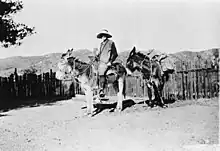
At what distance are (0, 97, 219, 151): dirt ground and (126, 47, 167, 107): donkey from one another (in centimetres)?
104

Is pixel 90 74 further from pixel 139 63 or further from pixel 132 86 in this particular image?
pixel 132 86

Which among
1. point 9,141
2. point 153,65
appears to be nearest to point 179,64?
point 153,65

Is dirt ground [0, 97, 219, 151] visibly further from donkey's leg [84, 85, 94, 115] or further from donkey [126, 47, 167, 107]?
donkey [126, 47, 167, 107]

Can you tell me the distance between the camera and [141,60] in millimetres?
13578

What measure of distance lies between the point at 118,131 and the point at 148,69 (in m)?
4.79

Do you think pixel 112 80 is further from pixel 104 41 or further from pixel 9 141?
pixel 9 141

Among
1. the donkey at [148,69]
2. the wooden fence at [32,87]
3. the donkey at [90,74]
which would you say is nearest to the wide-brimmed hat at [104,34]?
the donkey at [90,74]

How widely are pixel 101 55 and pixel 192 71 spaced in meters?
4.78

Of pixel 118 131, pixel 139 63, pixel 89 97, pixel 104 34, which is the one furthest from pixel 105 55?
pixel 118 131

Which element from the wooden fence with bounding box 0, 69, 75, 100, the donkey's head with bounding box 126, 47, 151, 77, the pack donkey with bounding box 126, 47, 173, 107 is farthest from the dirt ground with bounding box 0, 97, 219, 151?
the wooden fence with bounding box 0, 69, 75, 100

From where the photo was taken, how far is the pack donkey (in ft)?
44.2

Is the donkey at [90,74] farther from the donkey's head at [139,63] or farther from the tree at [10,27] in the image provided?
the tree at [10,27]

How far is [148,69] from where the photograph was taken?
13.7 m

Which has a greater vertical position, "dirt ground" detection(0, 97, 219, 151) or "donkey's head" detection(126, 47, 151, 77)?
"donkey's head" detection(126, 47, 151, 77)
